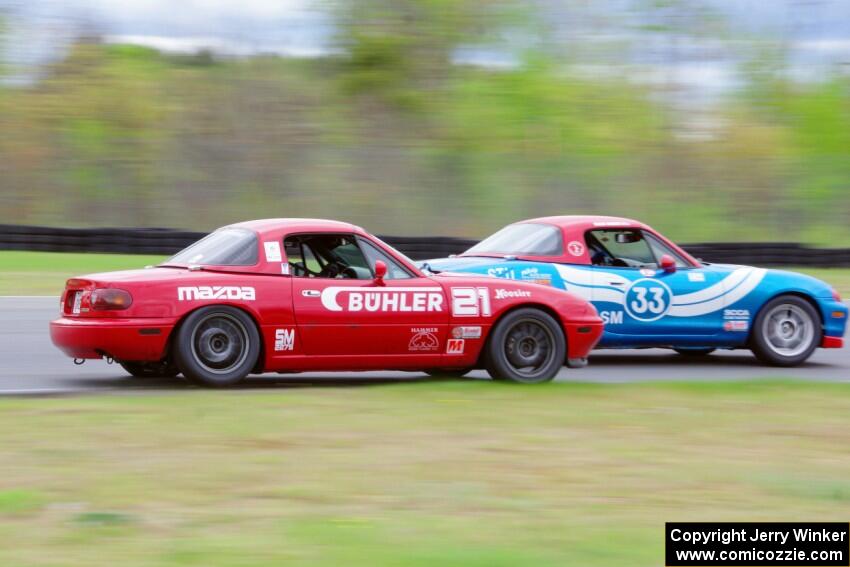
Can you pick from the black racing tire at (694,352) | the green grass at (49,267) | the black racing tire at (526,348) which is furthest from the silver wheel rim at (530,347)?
the green grass at (49,267)

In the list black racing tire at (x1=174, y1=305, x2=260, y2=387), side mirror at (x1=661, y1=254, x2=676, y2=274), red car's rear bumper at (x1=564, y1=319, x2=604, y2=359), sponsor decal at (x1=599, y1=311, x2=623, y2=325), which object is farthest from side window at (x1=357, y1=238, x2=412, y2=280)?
side mirror at (x1=661, y1=254, x2=676, y2=274)

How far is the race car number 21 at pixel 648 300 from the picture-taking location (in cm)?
1171

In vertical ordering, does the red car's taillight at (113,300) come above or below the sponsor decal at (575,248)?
below

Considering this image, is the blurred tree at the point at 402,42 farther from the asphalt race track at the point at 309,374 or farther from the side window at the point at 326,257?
the side window at the point at 326,257

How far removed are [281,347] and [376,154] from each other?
2362 cm

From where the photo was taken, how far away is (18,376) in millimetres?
10180

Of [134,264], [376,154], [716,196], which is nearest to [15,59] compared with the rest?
[376,154]

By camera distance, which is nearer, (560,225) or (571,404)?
(571,404)

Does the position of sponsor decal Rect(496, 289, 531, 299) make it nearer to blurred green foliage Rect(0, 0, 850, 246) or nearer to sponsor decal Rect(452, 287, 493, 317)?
sponsor decal Rect(452, 287, 493, 317)

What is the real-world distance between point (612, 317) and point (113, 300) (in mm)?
4841

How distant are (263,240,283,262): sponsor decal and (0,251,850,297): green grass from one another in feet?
31.4

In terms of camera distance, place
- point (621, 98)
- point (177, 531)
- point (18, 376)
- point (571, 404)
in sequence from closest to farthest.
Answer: point (177, 531), point (571, 404), point (18, 376), point (621, 98)

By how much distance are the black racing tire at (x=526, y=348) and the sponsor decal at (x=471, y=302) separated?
0.19 metres

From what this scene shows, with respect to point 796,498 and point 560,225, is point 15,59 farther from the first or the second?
point 796,498
